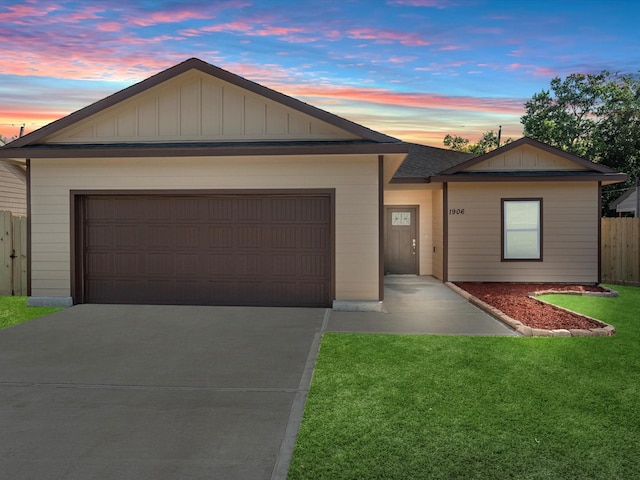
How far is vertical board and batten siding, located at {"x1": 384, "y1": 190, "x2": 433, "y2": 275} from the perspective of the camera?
17.5 m

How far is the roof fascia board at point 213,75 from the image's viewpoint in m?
10.6

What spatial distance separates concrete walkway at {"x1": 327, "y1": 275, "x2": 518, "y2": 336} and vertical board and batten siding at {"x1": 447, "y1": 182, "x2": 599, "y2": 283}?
250 centimetres

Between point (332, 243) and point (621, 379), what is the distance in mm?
6087

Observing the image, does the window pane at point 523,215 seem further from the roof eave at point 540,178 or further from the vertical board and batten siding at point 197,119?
the vertical board and batten siding at point 197,119

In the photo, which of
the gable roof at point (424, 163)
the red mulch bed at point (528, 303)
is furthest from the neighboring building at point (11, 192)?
the red mulch bed at point (528, 303)

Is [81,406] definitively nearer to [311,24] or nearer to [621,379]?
[621,379]

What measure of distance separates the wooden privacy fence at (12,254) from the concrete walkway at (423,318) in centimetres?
898

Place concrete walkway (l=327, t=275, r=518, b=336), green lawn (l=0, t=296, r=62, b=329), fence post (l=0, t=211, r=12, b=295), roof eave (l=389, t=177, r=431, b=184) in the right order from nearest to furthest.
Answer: concrete walkway (l=327, t=275, r=518, b=336) < green lawn (l=0, t=296, r=62, b=329) < fence post (l=0, t=211, r=12, b=295) < roof eave (l=389, t=177, r=431, b=184)

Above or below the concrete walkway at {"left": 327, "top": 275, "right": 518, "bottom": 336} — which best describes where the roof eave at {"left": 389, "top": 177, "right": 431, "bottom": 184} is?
above

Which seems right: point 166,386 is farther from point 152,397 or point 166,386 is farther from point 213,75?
point 213,75

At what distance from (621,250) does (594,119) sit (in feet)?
90.9

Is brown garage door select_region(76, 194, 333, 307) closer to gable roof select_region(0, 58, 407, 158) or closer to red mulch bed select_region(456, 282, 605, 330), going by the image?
gable roof select_region(0, 58, 407, 158)

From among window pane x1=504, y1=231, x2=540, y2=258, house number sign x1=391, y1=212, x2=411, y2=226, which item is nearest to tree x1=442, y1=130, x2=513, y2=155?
house number sign x1=391, y1=212, x2=411, y2=226

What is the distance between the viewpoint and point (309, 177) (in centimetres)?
1080
